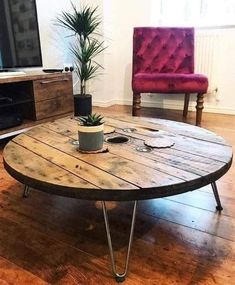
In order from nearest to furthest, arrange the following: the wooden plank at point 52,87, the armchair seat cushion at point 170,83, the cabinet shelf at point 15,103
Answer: the cabinet shelf at point 15,103 < the wooden plank at point 52,87 < the armchair seat cushion at point 170,83

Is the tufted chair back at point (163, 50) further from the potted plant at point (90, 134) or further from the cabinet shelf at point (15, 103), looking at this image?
the potted plant at point (90, 134)

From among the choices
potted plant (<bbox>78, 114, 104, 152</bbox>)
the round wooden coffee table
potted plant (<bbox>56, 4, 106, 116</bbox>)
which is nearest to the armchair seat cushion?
potted plant (<bbox>56, 4, 106, 116</bbox>)

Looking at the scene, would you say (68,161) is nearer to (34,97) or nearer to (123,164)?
(123,164)

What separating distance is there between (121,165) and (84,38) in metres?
2.32

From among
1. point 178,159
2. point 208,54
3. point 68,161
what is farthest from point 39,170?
point 208,54

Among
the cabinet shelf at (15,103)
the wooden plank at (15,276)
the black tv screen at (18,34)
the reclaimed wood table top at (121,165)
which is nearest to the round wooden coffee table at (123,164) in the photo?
the reclaimed wood table top at (121,165)

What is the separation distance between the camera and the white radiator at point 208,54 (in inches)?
113

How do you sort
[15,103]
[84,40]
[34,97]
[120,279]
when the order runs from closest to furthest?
[120,279] < [15,103] < [34,97] < [84,40]

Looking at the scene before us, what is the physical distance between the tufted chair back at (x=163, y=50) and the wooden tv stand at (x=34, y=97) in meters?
→ 0.78

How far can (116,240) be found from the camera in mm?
1080

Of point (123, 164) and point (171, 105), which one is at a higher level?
point (123, 164)

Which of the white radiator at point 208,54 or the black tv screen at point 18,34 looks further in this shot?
the white radiator at point 208,54

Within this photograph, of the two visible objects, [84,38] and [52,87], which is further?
[84,38]

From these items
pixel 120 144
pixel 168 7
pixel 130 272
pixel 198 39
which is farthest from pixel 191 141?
pixel 168 7
